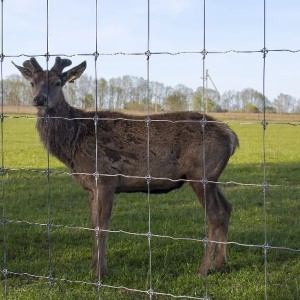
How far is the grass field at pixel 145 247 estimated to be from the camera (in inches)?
227

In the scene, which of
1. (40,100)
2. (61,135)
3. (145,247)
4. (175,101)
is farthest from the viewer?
(175,101)

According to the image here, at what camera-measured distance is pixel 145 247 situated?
289 inches

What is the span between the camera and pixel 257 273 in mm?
6367

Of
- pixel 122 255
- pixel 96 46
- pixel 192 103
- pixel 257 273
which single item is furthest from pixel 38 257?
pixel 192 103

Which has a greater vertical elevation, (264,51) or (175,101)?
(264,51)

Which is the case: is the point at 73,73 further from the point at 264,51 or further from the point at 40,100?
the point at 264,51

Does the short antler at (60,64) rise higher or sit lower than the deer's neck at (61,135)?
higher

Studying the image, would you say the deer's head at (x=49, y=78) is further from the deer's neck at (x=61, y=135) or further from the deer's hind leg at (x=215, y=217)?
the deer's hind leg at (x=215, y=217)

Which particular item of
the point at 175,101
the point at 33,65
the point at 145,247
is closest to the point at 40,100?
the point at 33,65

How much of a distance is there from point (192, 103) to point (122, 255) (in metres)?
4.54

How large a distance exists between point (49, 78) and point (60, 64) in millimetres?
257

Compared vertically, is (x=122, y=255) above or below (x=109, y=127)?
below

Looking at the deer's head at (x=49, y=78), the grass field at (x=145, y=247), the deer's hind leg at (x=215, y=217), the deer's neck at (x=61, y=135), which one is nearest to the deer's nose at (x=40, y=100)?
the deer's head at (x=49, y=78)

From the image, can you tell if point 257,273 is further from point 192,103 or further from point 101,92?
point 192,103
